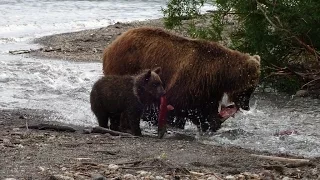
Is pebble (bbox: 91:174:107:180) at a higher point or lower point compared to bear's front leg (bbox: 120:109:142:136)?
higher

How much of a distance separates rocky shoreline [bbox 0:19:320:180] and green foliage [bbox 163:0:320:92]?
4.11 meters

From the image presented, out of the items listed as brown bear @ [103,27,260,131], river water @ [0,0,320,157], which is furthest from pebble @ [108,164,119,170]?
brown bear @ [103,27,260,131]

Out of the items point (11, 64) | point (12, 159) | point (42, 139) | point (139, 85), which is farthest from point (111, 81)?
point (11, 64)

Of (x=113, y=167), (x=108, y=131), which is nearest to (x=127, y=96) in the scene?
(x=108, y=131)

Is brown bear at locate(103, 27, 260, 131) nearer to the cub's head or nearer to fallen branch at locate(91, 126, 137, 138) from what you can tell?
the cub's head

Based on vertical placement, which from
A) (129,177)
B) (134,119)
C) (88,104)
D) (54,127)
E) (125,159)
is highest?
(129,177)

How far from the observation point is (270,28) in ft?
41.8

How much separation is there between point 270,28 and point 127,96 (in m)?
5.13

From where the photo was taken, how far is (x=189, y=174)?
594 cm

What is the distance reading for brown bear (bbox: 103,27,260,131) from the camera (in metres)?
8.80

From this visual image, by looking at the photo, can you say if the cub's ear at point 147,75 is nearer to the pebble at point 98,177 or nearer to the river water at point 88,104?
the river water at point 88,104

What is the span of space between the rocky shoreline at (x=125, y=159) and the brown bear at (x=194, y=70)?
0.54 metres

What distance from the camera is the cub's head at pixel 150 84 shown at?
8328 mm

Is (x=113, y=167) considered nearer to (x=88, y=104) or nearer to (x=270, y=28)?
(x=88, y=104)
